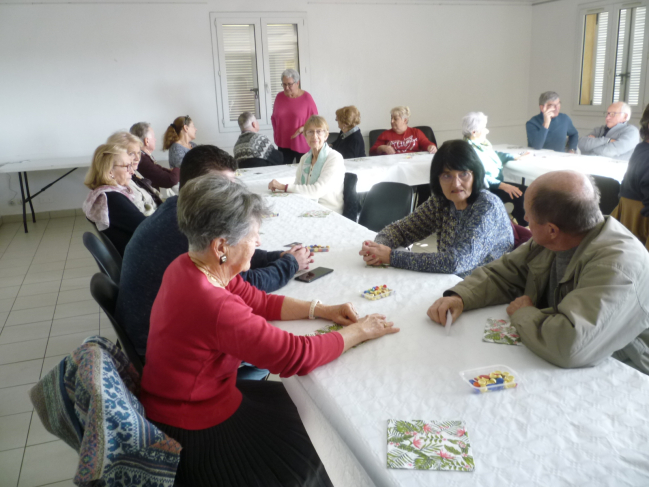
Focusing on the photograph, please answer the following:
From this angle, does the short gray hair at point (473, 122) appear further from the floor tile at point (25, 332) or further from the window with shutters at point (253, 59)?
the floor tile at point (25, 332)

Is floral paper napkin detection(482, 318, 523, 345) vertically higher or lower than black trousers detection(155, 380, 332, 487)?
higher

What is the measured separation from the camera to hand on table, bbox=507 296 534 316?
1673mm

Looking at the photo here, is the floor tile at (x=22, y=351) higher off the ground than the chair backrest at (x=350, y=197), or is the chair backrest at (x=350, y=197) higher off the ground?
the chair backrest at (x=350, y=197)

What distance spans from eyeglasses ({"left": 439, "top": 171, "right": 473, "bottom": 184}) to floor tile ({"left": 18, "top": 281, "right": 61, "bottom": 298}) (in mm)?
3575

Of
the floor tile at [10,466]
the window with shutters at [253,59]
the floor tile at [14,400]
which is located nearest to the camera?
the floor tile at [10,466]

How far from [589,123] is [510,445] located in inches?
313

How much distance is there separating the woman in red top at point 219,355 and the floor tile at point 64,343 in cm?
218

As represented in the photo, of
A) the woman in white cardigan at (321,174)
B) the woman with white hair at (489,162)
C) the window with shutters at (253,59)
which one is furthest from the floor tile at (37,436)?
the window with shutters at (253,59)

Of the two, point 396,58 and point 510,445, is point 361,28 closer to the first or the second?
point 396,58

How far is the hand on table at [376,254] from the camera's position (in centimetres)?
222

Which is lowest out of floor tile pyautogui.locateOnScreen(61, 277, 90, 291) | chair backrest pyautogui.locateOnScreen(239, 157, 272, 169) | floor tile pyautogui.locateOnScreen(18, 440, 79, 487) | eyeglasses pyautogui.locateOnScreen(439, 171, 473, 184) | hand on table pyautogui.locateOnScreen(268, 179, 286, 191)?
floor tile pyautogui.locateOnScreen(18, 440, 79, 487)

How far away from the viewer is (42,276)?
4871 mm

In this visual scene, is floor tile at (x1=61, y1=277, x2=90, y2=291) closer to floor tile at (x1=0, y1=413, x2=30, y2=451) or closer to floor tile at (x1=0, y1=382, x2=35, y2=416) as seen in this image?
floor tile at (x1=0, y1=382, x2=35, y2=416)

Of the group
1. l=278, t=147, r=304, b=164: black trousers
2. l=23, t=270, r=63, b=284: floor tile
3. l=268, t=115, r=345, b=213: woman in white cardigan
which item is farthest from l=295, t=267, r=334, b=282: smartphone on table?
l=278, t=147, r=304, b=164: black trousers
